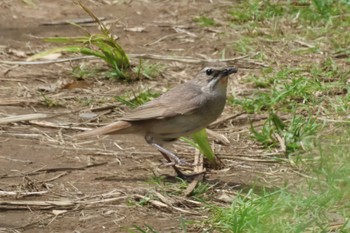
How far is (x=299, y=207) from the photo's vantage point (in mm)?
6633

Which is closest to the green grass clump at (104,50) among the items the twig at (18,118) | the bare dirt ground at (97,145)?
the bare dirt ground at (97,145)

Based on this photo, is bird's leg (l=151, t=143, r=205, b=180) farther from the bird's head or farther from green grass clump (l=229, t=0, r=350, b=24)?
green grass clump (l=229, t=0, r=350, b=24)

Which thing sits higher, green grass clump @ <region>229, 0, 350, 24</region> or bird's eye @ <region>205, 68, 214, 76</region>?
bird's eye @ <region>205, 68, 214, 76</region>

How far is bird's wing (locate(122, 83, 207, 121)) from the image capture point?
7730mm

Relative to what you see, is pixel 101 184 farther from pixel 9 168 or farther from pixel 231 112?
pixel 231 112

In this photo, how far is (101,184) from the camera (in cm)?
753

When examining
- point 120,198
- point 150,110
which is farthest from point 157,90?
point 120,198

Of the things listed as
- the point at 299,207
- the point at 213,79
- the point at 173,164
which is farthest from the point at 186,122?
the point at 299,207

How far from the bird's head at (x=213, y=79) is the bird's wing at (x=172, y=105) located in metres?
0.09

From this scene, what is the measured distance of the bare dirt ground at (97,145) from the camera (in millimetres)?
6969

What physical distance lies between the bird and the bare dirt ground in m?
0.26

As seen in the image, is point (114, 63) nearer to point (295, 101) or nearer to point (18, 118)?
point (18, 118)

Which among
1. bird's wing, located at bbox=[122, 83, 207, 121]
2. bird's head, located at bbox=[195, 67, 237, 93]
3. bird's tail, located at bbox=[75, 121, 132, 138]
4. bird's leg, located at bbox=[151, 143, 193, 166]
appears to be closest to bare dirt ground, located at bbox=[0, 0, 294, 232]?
bird's leg, located at bbox=[151, 143, 193, 166]

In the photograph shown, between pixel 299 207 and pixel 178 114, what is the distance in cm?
147
